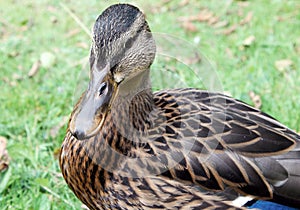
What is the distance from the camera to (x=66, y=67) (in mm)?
4914

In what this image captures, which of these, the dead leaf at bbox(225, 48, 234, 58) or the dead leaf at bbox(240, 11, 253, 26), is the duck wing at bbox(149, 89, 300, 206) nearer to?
the dead leaf at bbox(225, 48, 234, 58)

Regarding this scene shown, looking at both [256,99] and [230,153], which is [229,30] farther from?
[230,153]

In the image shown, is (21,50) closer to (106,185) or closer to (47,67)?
(47,67)

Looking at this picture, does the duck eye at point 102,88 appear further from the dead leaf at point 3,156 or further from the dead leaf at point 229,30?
the dead leaf at point 229,30

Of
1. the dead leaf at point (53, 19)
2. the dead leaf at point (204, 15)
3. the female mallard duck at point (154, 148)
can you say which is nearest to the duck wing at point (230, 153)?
the female mallard duck at point (154, 148)

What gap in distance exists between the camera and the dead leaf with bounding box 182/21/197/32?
550 centimetres

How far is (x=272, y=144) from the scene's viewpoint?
Result: 255 centimetres

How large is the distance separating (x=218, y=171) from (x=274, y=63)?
241 cm

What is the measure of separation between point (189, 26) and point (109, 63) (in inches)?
133

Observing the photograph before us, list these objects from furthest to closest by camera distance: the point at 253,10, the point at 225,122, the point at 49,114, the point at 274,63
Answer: the point at 253,10
the point at 274,63
the point at 49,114
the point at 225,122

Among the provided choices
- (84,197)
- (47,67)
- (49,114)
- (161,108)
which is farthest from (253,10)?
(84,197)

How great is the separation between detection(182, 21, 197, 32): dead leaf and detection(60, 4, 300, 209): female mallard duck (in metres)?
2.85

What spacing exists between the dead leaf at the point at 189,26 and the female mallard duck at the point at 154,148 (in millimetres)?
2851

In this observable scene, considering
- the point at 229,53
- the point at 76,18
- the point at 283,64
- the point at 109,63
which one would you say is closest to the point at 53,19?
the point at 76,18
